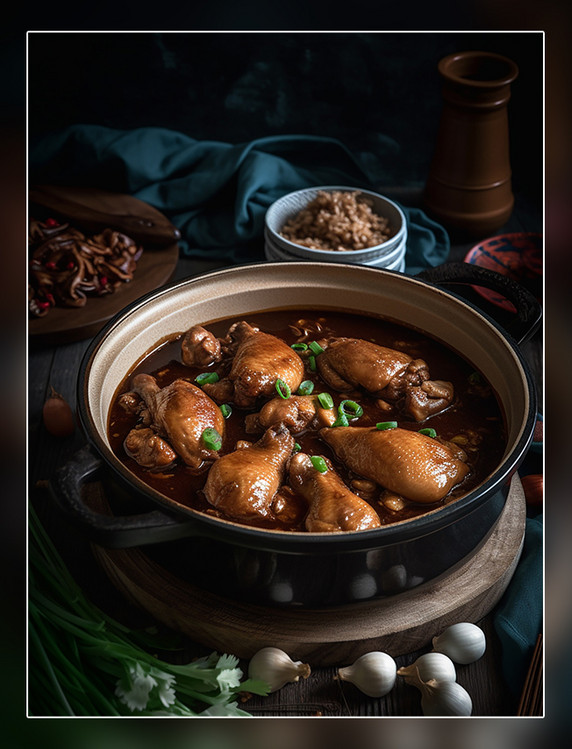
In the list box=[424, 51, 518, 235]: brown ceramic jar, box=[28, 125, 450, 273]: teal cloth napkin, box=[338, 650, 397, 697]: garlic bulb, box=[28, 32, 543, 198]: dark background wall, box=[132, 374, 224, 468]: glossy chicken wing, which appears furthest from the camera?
box=[28, 32, 543, 198]: dark background wall

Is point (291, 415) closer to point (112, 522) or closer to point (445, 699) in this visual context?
point (112, 522)

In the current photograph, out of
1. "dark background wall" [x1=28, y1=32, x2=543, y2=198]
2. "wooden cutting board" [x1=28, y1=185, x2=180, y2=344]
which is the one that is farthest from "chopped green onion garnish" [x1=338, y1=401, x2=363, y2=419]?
"dark background wall" [x1=28, y1=32, x2=543, y2=198]

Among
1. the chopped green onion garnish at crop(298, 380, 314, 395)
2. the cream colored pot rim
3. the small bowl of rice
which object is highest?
the cream colored pot rim

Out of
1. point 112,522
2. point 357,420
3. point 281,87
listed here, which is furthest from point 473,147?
point 112,522

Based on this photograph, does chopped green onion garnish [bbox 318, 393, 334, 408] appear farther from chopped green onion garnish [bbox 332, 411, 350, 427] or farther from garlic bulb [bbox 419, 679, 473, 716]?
garlic bulb [bbox 419, 679, 473, 716]
